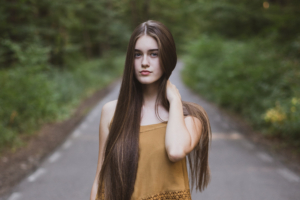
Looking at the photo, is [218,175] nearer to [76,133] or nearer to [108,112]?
[108,112]

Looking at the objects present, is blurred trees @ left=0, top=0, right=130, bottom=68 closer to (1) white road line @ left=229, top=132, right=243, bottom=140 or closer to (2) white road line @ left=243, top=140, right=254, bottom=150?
(1) white road line @ left=229, top=132, right=243, bottom=140

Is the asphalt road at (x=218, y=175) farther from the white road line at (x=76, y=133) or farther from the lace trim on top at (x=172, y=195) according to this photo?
the lace trim on top at (x=172, y=195)

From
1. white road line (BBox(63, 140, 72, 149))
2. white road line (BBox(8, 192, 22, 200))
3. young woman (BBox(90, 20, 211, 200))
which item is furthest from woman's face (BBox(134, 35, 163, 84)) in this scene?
white road line (BBox(63, 140, 72, 149))

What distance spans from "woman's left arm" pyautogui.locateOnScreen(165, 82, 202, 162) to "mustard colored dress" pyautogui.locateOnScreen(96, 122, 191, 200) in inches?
4.1

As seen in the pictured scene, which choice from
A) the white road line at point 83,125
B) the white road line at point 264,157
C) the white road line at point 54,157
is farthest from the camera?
the white road line at point 83,125

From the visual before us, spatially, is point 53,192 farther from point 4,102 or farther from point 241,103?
point 241,103

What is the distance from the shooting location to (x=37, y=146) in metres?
7.15

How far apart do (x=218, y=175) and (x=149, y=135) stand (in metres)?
3.90

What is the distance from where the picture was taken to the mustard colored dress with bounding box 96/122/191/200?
5.90 ft

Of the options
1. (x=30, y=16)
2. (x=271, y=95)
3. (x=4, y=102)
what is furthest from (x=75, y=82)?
(x=271, y=95)

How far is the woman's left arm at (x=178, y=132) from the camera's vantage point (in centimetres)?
170

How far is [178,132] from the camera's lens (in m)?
1.73

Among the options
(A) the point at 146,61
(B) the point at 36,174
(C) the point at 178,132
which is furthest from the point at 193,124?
(B) the point at 36,174

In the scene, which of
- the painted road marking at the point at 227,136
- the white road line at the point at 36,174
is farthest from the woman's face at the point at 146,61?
the painted road marking at the point at 227,136
